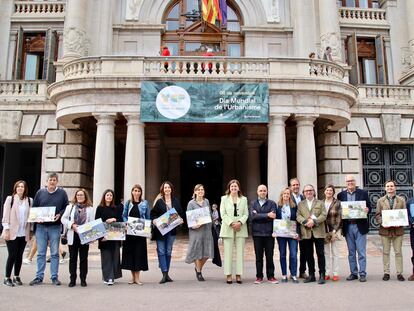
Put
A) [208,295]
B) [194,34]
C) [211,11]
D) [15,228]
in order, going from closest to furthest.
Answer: [208,295]
[15,228]
[211,11]
[194,34]

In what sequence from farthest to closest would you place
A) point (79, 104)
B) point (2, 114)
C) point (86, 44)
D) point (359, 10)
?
1. point (359, 10)
2. point (86, 44)
3. point (2, 114)
4. point (79, 104)

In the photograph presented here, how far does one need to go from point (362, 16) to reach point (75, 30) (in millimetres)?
15152

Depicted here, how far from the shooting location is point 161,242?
905 centimetres

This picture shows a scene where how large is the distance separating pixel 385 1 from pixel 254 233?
1968 centimetres

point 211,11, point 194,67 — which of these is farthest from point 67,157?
point 211,11

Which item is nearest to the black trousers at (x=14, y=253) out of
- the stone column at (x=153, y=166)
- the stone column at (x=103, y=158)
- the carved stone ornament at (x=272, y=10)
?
the stone column at (x=103, y=158)

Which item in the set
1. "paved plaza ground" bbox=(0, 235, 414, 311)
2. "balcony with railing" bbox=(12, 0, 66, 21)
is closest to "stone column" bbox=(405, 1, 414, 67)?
"paved plaza ground" bbox=(0, 235, 414, 311)

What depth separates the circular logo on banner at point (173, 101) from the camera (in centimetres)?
1603

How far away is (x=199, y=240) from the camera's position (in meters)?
8.97

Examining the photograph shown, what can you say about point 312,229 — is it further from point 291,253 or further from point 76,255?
point 76,255

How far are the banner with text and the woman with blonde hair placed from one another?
7.51 metres

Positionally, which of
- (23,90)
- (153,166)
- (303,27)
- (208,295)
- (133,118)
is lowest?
(208,295)

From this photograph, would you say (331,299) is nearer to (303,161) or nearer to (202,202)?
(202,202)

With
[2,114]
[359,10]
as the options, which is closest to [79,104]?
[2,114]
